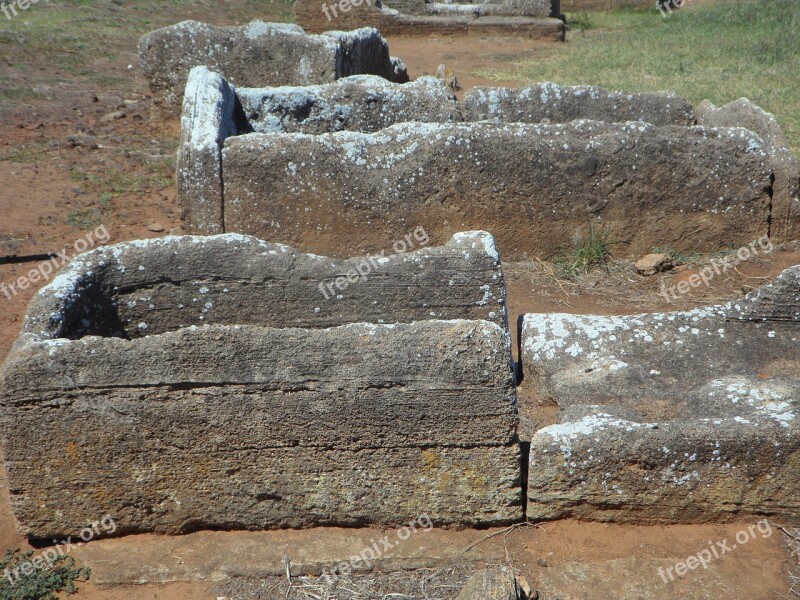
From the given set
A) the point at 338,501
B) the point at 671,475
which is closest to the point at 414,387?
the point at 338,501

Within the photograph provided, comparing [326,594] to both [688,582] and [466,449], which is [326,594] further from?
[688,582]

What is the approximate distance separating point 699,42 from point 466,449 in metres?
11.1

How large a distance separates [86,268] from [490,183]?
9.10 feet

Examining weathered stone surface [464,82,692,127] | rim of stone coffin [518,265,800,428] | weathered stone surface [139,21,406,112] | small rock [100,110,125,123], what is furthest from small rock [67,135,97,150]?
rim of stone coffin [518,265,800,428]

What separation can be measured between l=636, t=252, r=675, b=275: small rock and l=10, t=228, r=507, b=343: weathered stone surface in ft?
7.08

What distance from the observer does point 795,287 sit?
13.3 ft

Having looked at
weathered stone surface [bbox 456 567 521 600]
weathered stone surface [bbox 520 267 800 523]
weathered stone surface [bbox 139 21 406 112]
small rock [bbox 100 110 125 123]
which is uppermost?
weathered stone surface [bbox 139 21 406 112]

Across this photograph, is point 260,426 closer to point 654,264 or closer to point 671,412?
point 671,412

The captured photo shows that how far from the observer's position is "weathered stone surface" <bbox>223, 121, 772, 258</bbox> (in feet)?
18.4

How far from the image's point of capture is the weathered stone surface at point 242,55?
8102 mm

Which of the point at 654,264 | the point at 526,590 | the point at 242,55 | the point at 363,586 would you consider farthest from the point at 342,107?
the point at 526,590

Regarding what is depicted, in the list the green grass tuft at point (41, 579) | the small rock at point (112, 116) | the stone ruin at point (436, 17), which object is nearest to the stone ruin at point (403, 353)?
the green grass tuft at point (41, 579)

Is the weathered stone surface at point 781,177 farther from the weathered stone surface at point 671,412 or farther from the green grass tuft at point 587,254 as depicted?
the weathered stone surface at point 671,412

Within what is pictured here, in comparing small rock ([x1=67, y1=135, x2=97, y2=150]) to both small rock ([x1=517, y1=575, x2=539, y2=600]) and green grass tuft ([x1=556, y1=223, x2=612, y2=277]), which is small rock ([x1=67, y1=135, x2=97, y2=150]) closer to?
green grass tuft ([x1=556, y1=223, x2=612, y2=277])
